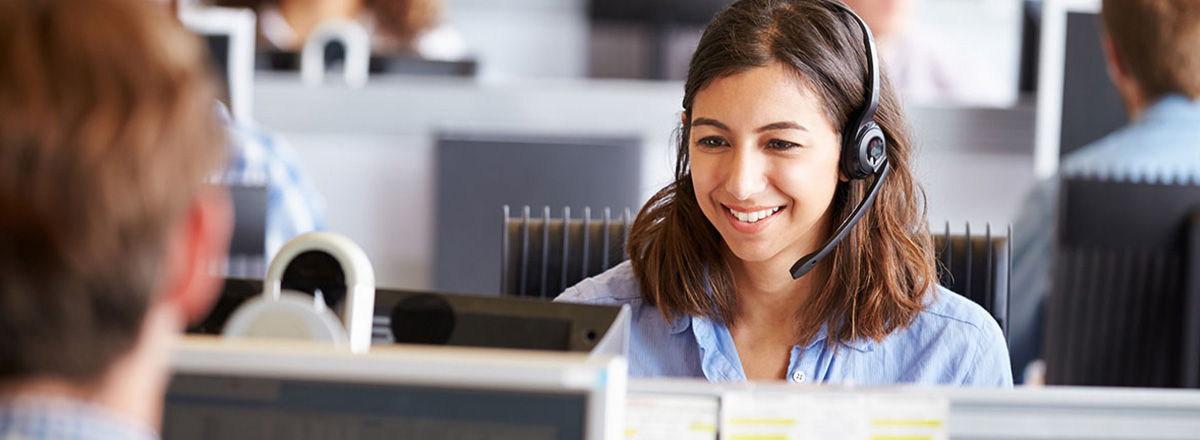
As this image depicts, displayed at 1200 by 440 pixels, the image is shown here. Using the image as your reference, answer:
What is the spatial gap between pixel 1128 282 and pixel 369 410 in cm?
Result: 98

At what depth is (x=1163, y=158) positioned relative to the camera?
2018mm

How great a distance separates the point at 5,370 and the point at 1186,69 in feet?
5.97

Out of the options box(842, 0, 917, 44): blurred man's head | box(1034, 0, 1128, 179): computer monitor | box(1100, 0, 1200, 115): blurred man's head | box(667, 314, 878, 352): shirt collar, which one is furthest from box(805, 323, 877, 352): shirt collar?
box(842, 0, 917, 44): blurred man's head

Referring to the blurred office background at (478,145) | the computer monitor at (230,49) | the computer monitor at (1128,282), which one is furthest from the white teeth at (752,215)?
the computer monitor at (230,49)

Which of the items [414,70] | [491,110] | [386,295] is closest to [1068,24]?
[491,110]

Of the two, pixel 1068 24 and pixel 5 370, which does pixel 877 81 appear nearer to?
pixel 5 370

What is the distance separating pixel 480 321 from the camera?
88cm

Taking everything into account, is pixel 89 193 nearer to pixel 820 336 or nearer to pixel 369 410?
pixel 369 410

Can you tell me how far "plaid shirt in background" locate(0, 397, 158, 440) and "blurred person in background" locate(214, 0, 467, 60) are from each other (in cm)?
307

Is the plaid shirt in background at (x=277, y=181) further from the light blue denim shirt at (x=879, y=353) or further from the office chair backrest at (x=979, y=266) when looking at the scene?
the office chair backrest at (x=979, y=266)

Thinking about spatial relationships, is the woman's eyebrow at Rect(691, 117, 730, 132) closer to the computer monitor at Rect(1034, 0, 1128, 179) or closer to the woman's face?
the woman's face

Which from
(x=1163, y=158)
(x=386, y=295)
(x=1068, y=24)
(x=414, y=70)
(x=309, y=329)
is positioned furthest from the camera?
(x=414, y=70)

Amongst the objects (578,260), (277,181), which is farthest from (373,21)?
(578,260)

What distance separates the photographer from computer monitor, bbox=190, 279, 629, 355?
0.85 meters
